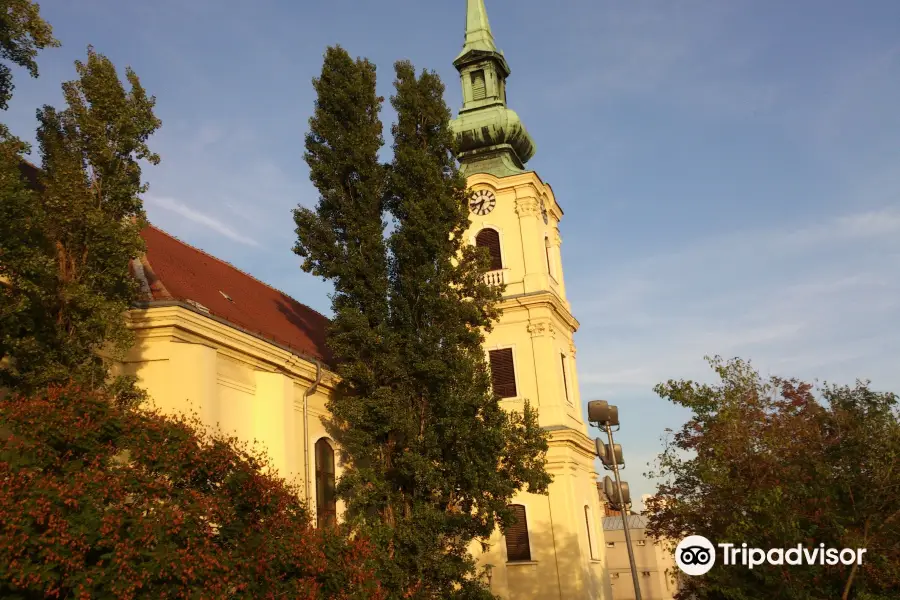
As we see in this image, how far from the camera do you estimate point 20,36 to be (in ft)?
43.9

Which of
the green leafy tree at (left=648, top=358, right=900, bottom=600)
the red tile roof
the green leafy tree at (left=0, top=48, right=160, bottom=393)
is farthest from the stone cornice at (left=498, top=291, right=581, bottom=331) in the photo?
the green leafy tree at (left=0, top=48, right=160, bottom=393)

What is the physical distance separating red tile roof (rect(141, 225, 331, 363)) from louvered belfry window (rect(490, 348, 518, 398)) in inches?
241

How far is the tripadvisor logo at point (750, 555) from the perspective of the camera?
1464 centimetres

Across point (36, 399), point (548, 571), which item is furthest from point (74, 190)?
point (548, 571)

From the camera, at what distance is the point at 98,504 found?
1024cm

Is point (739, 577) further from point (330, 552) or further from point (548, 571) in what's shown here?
point (548, 571)

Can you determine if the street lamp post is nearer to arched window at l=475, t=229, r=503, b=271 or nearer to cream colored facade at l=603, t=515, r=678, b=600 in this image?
arched window at l=475, t=229, r=503, b=271

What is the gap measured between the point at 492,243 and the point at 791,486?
60.4 feet

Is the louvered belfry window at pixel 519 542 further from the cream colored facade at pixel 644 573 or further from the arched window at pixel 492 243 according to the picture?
the cream colored facade at pixel 644 573

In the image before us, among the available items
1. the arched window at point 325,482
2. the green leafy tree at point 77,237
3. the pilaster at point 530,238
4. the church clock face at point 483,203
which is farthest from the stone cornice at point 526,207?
the green leafy tree at point 77,237

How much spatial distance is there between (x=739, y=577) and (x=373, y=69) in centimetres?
1448

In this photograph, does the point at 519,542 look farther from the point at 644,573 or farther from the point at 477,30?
the point at 644,573

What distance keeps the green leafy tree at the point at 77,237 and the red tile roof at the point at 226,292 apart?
15.5 feet

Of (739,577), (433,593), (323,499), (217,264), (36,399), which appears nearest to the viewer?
(36,399)
